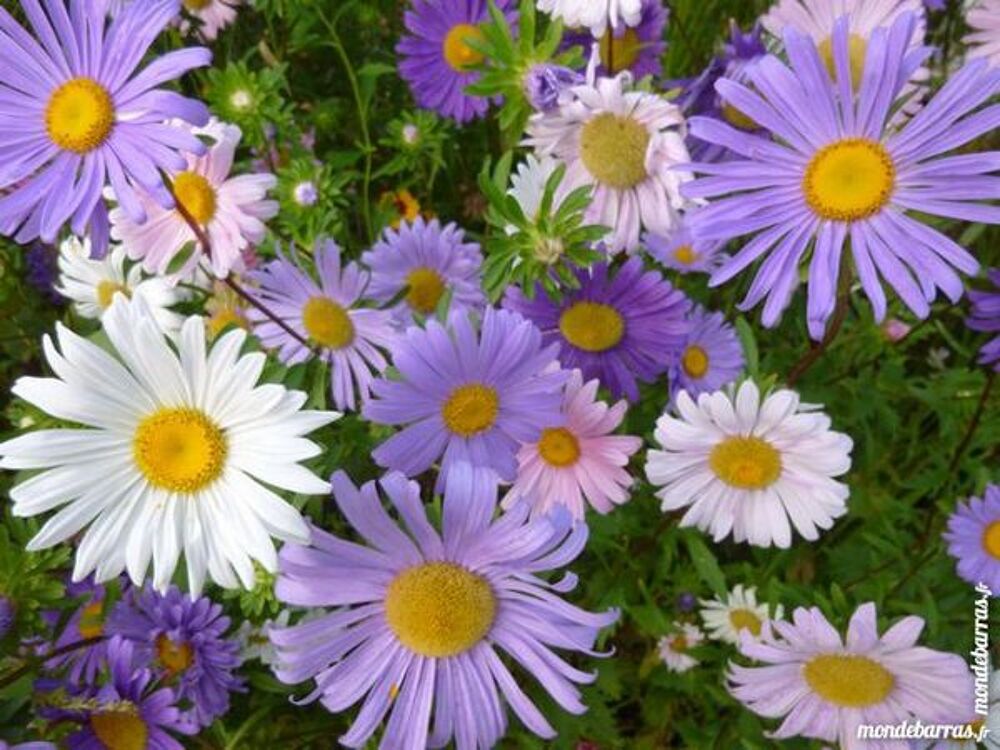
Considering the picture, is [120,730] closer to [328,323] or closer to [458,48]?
[328,323]

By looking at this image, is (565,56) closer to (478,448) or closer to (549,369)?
(549,369)

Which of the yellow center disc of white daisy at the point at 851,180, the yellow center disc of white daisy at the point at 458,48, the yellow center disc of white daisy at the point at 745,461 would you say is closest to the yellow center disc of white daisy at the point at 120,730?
the yellow center disc of white daisy at the point at 745,461

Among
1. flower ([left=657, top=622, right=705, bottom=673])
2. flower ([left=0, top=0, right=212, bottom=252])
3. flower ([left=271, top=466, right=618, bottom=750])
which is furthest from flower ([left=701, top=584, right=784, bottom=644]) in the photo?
flower ([left=0, top=0, right=212, bottom=252])

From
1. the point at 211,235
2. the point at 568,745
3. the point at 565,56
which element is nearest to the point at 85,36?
the point at 211,235

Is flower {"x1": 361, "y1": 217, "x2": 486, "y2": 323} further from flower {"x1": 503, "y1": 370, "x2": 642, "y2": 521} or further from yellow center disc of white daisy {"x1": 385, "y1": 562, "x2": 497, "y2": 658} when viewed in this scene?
yellow center disc of white daisy {"x1": 385, "y1": 562, "x2": 497, "y2": 658}

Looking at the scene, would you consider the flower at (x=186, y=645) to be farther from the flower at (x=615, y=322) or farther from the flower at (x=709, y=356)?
the flower at (x=709, y=356)

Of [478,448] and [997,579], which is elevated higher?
[997,579]

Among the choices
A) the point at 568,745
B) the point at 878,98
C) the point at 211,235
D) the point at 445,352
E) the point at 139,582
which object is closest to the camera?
the point at 139,582
